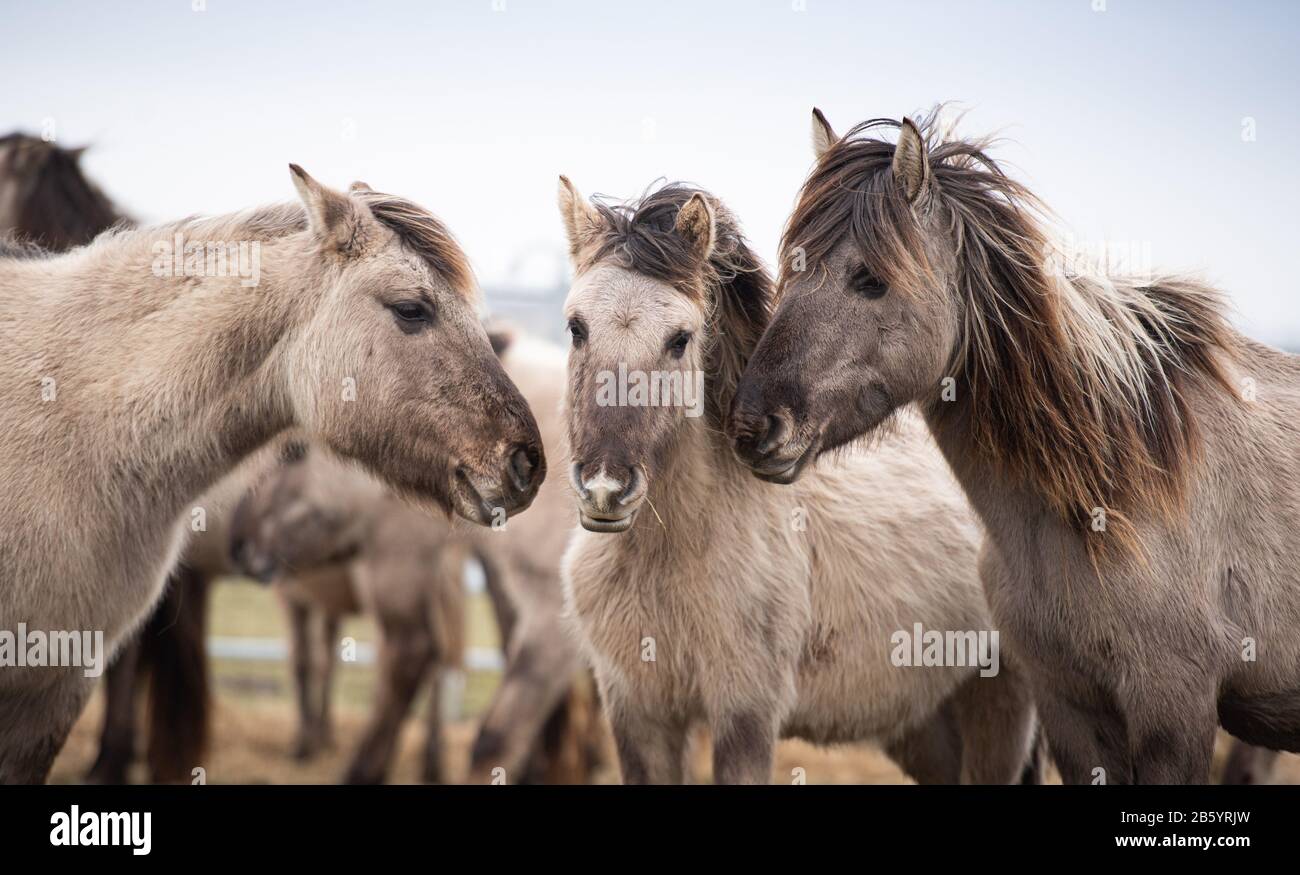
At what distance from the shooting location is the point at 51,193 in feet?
25.7

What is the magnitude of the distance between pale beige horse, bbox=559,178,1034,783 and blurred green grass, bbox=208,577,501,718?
564 cm

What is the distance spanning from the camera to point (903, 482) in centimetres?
573

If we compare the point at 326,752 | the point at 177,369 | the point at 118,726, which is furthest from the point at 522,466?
the point at 326,752

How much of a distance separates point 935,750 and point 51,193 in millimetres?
6574

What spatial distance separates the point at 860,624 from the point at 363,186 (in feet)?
9.16

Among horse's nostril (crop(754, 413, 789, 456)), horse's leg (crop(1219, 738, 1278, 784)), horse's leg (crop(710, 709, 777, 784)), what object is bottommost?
horse's leg (crop(1219, 738, 1278, 784))

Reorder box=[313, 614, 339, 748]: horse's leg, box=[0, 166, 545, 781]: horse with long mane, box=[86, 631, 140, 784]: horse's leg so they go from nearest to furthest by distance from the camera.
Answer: box=[0, 166, 545, 781]: horse with long mane, box=[86, 631, 140, 784]: horse's leg, box=[313, 614, 339, 748]: horse's leg

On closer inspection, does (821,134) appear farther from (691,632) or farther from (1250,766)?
(1250,766)

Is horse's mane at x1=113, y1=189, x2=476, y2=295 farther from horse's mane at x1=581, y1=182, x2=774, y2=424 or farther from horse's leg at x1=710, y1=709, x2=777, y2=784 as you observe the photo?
horse's leg at x1=710, y1=709, x2=777, y2=784

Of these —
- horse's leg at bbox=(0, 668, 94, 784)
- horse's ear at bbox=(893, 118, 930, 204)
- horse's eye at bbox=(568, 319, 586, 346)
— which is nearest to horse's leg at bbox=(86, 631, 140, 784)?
horse's leg at bbox=(0, 668, 94, 784)

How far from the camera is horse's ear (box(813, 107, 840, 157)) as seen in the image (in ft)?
15.1

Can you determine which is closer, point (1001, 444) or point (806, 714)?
point (1001, 444)
